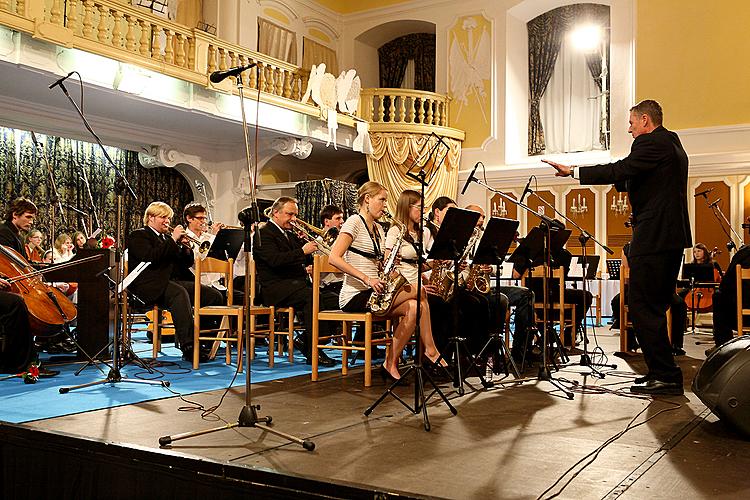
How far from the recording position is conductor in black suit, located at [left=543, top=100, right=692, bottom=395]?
4.50 m

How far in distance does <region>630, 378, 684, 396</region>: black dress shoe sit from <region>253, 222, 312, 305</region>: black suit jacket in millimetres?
2862

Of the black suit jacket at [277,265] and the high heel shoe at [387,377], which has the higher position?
the black suit jacket at [277,265]

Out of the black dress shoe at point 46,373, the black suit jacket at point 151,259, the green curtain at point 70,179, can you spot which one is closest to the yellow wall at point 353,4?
the green curtain at point 70,179

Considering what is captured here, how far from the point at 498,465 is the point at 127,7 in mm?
8181

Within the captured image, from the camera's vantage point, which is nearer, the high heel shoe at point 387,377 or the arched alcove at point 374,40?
the high heel shoe at point 387,377

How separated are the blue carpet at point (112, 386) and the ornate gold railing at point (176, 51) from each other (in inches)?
89.1

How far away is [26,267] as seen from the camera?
542cm

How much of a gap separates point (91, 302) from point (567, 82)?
1096 cm

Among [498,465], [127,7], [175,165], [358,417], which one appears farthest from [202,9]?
[498,465]

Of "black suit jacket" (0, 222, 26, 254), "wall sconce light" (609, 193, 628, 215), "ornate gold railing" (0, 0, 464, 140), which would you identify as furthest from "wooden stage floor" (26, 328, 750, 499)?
"wall sconce light" (609, 193, 628, 215)

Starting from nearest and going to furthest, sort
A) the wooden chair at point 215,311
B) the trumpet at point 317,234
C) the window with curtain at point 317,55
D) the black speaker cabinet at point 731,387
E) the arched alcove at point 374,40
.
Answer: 1. the black speaker cabinet at point 731,387
2. the wooden chair at point 215,311
3. the trumpet at point 317,234
4. the window with curtain at point 317,55
5. the arched alcove at point 374,40

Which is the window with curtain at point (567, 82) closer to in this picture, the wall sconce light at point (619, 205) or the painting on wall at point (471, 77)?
the painting on wall at point (471, 77)

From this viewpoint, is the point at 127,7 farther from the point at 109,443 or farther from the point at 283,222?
the point at 109,443

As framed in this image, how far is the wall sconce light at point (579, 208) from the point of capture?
42.7 feet
